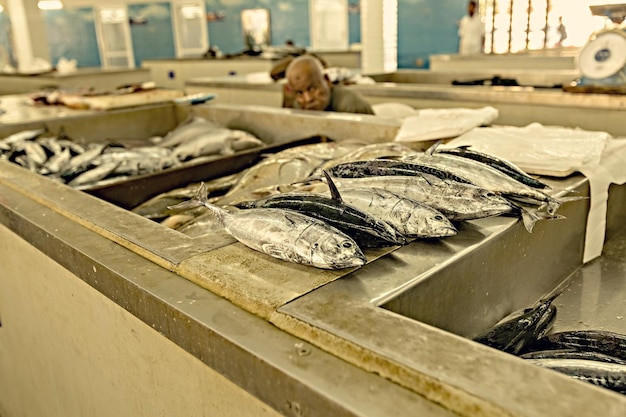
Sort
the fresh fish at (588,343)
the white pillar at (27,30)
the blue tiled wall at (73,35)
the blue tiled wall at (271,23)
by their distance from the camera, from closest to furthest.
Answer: the fresh fish at (588,343)
the white pillar at (27,30)
the blue tiled wall at (271,23)
the blue tiled wall at (73,35)

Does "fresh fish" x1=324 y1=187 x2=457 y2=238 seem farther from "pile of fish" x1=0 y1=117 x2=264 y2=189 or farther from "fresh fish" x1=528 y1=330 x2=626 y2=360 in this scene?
"pile of fish" x1=0 y1=117 x2=264 y2=189

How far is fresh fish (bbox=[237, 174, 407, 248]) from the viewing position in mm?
1383

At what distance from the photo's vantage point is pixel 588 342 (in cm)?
136

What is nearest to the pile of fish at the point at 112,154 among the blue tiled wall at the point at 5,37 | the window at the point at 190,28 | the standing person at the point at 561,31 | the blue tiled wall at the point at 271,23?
the standing person at the point at 561,31

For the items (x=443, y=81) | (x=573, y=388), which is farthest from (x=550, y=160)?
(x=443, y=81)

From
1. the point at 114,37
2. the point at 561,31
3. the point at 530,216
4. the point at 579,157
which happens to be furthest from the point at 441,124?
the point at 114,37

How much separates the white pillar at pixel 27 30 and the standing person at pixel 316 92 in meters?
11.5

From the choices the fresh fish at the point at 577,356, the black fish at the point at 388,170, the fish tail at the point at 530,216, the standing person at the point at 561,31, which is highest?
the standing person at the point at 561,31

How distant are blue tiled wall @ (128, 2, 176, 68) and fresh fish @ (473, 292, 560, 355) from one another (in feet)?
53.4

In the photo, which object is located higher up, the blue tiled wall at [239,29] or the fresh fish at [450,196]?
the blue tiled wall at [239,29]

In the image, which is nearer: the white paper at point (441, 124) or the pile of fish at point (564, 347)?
the pile of fish at point (564, 347)

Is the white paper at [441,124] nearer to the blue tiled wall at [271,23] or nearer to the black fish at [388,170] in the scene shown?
the black fish at [388,170]

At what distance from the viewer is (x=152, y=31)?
16.2m

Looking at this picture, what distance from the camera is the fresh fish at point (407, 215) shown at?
1.43m
